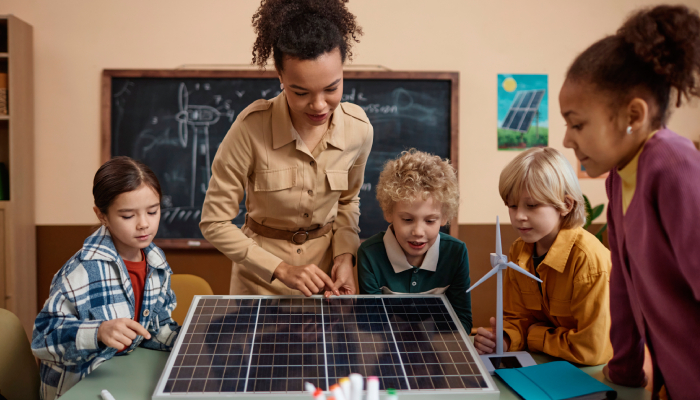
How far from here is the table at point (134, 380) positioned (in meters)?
1.15

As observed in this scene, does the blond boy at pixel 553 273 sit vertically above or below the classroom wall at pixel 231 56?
below

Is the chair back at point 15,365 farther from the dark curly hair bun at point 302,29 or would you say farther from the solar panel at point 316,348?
the dark curly hair bun at point 302,29

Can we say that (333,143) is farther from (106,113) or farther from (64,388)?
(106,113)

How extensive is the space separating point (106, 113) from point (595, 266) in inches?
137

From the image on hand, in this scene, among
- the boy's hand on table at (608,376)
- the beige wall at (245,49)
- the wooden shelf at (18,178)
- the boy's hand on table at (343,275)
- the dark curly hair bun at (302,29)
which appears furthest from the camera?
the beige wall at (245,49)

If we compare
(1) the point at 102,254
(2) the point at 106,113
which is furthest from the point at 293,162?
(2) the point at 106,113

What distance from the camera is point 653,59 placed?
3.12 ft

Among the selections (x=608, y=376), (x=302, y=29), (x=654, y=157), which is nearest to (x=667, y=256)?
(x=654, y=157)

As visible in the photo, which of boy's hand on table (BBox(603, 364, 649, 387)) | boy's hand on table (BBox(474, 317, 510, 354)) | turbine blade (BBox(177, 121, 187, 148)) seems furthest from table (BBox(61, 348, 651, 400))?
turbine blade (BBox(177, 121, 187, 148))

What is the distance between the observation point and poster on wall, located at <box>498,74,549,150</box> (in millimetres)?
3766

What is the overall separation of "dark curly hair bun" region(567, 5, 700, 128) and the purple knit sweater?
98 millimetres

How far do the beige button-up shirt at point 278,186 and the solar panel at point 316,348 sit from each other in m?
0.34

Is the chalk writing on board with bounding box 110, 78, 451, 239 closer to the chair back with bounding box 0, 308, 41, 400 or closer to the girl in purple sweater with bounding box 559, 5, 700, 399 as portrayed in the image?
the chair back with bounding box 0, 308, 41, 400

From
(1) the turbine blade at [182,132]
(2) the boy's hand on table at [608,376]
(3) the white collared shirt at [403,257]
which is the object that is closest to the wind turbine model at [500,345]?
(2) the boy's hand on table at [608,376]
